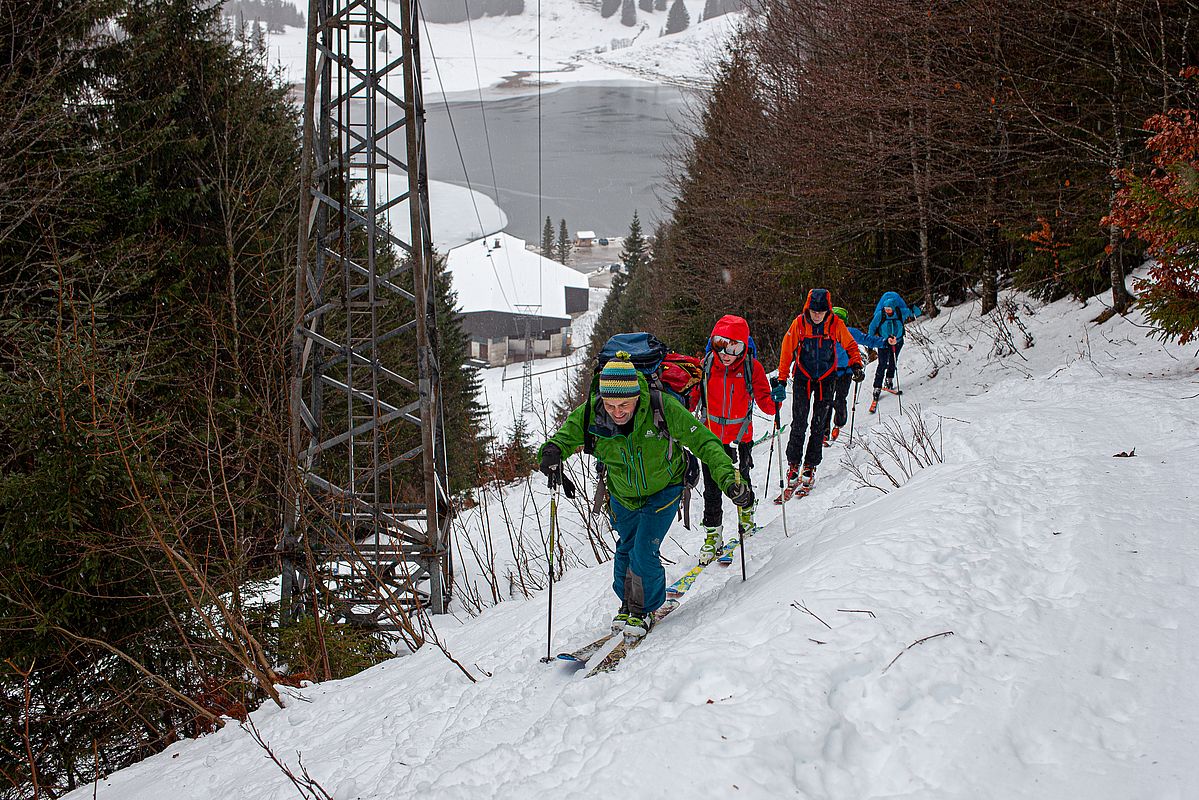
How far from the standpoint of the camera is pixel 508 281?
63.8m

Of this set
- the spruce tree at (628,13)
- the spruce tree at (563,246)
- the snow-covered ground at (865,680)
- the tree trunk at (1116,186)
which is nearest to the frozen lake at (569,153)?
the spruce tree at (563,246)

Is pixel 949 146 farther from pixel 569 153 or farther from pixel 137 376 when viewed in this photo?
pixel 569 153

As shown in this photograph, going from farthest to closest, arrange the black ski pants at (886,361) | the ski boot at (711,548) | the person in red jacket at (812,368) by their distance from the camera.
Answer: the black ski pants at (886,361) → the person in red jacket at (812,368) → the ski boot at (711,548)

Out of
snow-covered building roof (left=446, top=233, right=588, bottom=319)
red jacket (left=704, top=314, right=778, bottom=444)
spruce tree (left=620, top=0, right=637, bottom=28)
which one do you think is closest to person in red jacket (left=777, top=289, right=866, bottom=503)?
red jacket (left=704, top=314, right=778, bottom=444)

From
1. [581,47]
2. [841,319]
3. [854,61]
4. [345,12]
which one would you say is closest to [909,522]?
[841,319]

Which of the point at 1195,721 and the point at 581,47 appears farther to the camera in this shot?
the point at 581,47

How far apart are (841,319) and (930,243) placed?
453 inches

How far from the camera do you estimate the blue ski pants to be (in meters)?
4.30

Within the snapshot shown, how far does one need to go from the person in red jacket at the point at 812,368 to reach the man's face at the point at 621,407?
3.25m

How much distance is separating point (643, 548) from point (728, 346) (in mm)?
2390

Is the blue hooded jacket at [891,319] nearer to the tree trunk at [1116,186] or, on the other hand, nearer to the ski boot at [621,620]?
the tree trunk at [1116,186]

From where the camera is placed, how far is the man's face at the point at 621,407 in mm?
4086

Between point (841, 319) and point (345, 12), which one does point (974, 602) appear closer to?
point (841, 319)

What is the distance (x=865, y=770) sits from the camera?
7.82 feet
